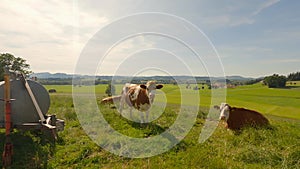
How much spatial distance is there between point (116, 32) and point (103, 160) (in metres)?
4.48

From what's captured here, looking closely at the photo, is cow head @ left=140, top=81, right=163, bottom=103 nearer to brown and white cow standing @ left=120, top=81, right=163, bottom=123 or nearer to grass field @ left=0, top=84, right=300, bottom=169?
brown and white cow standing @ left=120, top=81, right=163, bottom=123

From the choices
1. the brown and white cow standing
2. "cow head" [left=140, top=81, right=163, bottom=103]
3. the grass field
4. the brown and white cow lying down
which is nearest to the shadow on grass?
the grass field

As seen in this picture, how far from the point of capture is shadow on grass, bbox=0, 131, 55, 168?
18.1 feet

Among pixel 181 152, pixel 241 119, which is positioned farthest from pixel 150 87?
pixel 181 152

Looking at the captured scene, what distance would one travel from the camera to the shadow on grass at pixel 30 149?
18.1 feet

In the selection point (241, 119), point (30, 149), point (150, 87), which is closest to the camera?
point (30, 149)

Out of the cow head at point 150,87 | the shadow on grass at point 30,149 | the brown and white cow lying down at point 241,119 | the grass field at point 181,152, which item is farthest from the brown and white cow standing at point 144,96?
the shadow on grass at point 30,149

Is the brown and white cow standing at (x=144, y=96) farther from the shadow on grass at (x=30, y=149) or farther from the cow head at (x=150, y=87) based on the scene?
the shadow on grass at (x=30, y=149)

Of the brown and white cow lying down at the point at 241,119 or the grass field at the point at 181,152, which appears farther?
the brown and white cow lying down at the point at 241,119

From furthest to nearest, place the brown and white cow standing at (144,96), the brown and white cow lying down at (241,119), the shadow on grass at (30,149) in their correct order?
the brown and white cow standing at (144,96) → the brown and white cow lying down at (241,119) → the shadow on grass at (30,149)

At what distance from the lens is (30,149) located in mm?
6391

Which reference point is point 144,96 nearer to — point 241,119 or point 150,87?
point 150,87

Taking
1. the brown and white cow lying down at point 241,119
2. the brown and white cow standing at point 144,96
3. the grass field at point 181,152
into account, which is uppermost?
the brown and white cow standing at point 144,96

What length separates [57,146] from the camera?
6805mm
